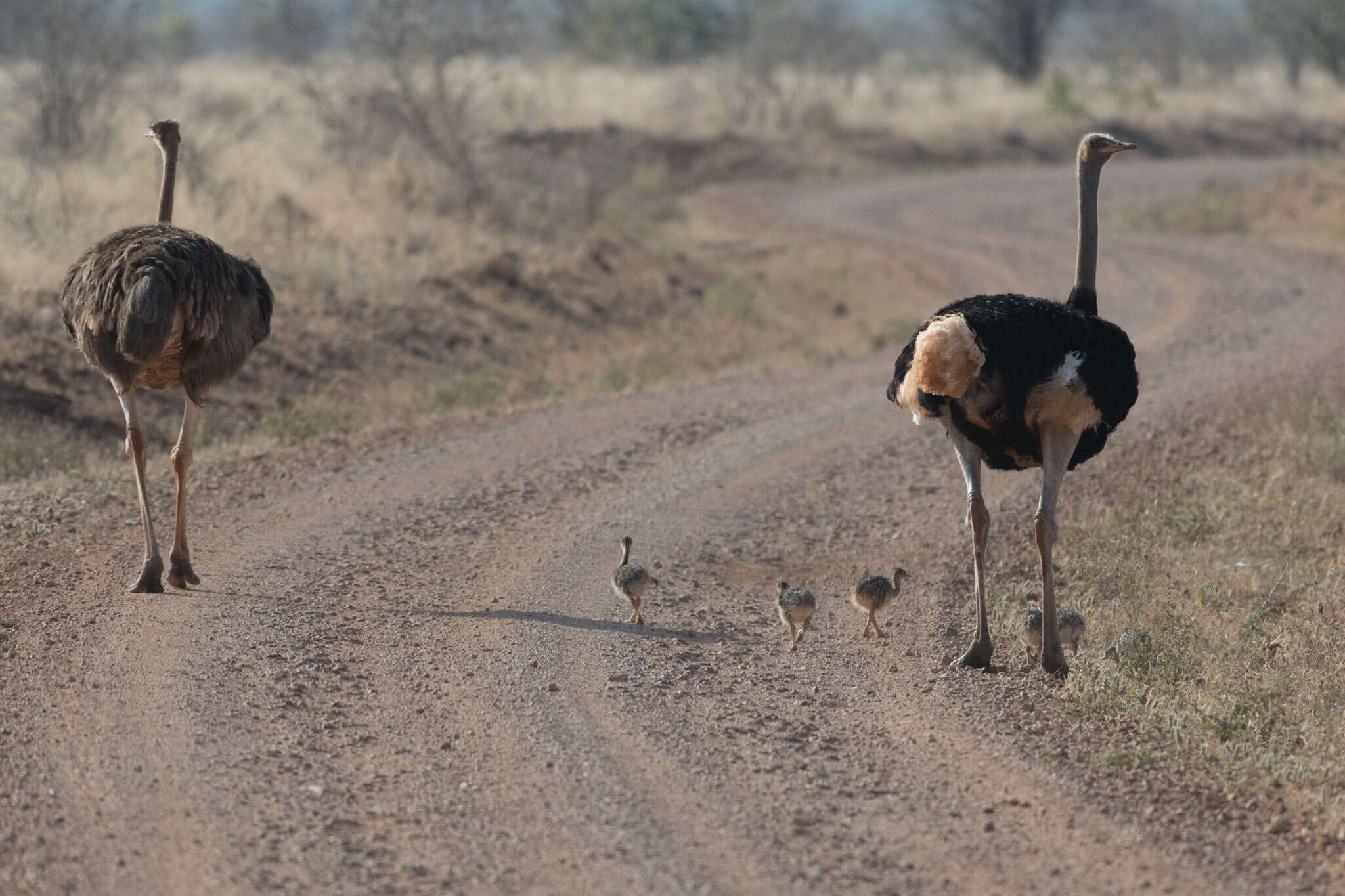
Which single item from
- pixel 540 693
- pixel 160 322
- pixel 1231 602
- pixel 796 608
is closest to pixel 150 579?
pixel 160 322

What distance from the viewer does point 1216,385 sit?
43.9 feet

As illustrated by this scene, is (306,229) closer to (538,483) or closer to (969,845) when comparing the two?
(538,483)

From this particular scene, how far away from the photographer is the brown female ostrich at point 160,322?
7.32 meters

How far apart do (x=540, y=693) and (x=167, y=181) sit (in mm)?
4418

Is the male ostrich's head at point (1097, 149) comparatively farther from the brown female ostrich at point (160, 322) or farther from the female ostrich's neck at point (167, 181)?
the female ostrich's neck at point (167, 181)

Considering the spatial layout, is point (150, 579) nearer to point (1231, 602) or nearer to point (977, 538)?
point (977, 538)

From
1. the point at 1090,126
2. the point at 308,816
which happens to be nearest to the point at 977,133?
the point at 1090,126

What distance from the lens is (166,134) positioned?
29.3ft

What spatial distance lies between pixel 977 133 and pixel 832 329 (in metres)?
21.8

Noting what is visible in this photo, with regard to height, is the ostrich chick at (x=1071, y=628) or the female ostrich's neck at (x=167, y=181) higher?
the female ostrich's neck at (x=167, y=181)

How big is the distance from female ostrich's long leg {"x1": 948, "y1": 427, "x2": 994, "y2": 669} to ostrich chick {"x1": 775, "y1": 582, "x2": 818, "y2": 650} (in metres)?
0.79

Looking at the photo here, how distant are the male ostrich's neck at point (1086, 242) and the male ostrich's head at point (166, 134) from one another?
5290 mm

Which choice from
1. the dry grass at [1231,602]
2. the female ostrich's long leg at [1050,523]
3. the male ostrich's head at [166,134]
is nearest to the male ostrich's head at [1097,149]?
the female ostrich's long leg at [1050,523]

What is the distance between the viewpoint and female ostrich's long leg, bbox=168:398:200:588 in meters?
7.71
